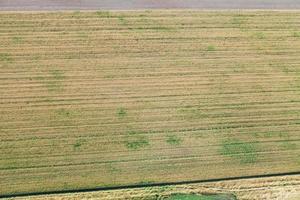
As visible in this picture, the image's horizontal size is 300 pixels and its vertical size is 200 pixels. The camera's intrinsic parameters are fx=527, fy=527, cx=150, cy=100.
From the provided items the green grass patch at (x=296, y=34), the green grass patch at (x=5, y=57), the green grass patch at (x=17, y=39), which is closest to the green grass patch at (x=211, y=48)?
the green grass patch at (x=296, y=34)

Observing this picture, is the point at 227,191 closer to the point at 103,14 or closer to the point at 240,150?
the point at 240,150

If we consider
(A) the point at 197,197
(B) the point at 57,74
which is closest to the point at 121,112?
(B) the point at 57,74

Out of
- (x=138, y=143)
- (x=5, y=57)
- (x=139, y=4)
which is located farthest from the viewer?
(x=139, y=4)

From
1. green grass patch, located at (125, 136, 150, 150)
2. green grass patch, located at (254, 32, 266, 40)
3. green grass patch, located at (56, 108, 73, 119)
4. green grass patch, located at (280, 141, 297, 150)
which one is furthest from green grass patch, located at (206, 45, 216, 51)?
green grass patch, located at (56, 108, 73, 119)

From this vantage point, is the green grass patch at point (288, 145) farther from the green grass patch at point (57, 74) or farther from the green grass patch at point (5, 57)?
the green grass patch at point (5, 57)

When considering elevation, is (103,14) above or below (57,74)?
above

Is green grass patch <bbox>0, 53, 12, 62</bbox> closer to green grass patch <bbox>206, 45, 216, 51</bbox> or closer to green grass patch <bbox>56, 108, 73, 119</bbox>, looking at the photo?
green grass patch <bbox>56, 108, 73, 119</bbox>

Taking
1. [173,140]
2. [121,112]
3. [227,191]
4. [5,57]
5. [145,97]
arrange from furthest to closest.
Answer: [5,57], [145,97], [121,112], [173,140], [227,191]
